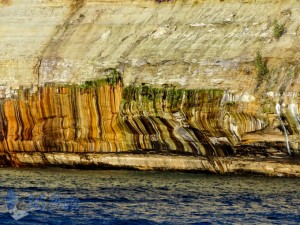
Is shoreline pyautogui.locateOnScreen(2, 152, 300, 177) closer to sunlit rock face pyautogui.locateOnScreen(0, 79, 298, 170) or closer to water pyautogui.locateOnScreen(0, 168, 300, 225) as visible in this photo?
sunlit rock face pyautogui.locateOnScreen(0, 79, 298, 170)

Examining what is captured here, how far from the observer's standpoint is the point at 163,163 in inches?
1101

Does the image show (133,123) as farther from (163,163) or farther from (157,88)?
(163,163)

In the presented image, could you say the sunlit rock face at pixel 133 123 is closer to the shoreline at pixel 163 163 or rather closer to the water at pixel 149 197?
the shoreline at pixel 163 163

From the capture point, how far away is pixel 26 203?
75.7ft

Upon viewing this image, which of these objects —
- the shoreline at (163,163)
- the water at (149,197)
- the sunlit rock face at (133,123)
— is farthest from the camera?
the shoreline at (163,163)

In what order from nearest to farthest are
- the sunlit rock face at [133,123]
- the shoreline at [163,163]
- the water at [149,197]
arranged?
the water at [149,197] → the sunlit rock face at [133,123] → the shoreline at [163,163]

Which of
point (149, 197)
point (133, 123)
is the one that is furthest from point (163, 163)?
point (149, 197)

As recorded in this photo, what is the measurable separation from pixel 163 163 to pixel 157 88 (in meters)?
2.35

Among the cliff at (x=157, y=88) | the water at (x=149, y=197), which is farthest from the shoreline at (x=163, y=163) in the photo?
the water at (x=149, y=197)

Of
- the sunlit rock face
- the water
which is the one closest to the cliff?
the sunlit rock face

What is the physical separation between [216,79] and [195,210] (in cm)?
610

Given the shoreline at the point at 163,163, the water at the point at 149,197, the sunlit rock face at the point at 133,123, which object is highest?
the sunlit rock face at the point at 133,123

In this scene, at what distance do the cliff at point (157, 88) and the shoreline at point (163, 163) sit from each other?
34 mm

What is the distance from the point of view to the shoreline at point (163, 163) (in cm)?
2656
